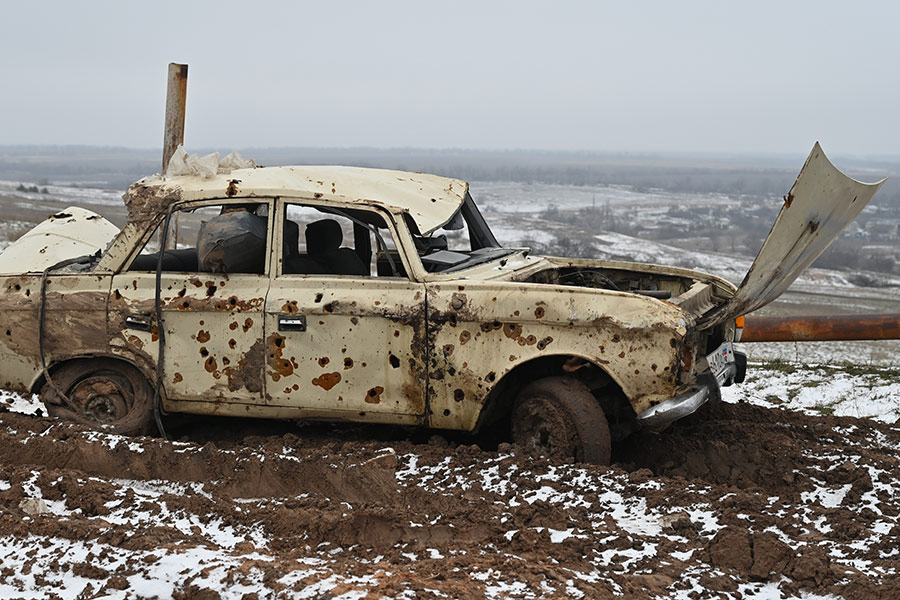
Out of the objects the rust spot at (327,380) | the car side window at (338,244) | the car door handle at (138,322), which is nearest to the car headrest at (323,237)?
the car side window at (338,244)

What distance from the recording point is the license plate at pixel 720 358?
6.16 metres

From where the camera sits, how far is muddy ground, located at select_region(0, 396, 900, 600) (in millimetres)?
4238

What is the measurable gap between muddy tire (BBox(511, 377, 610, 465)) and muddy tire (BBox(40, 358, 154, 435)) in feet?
8.45

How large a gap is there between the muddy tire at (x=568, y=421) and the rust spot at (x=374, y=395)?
2.97 feet

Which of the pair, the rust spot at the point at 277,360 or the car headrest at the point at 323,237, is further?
the car headrest at the point at 323,237

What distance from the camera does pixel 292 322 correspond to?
6020mm

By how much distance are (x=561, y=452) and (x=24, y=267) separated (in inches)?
152

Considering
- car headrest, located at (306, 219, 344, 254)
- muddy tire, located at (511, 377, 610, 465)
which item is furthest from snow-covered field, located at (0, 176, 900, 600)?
car headrest, located at (306, 219, 344, 254)

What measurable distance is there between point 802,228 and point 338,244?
300 cm

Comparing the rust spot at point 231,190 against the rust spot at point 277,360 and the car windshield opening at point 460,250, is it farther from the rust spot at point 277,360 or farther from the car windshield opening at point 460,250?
the car windshield opening at point 460,250

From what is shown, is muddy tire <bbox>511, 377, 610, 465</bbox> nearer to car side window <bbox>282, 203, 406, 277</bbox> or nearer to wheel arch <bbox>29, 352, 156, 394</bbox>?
car side window <bbox>282, 203, 406, 277</bbox>

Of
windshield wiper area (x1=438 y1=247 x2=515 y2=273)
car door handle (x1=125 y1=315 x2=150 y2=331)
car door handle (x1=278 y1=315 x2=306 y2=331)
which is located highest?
windshield wiper area (x1=438 y1=247 x2=515 y2=273)

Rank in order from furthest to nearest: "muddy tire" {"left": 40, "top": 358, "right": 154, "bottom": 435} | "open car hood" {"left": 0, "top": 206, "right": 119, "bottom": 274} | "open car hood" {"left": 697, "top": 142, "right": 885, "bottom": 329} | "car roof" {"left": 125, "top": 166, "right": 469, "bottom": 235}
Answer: "open car hood" {"left": 0, "top": 206, "right": 119, "bottom": 274} → "muddy tire" {"left": 40, "top": 358, "right": 154, "bottom": 435} → "car roof" {"left": 125, "top": 166, "right": 469, "bottom": 235} → "open car hood" {"left": 697, "top": 142, "right": 885, "bottom": 329}

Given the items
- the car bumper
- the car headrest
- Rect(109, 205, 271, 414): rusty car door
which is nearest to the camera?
the car bumper
